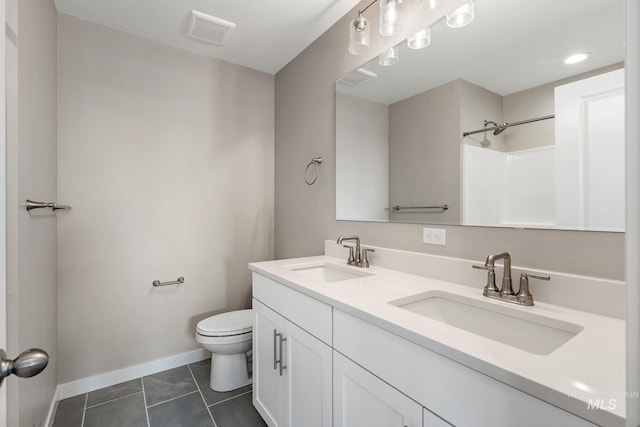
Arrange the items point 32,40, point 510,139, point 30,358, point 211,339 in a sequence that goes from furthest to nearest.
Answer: point 211,339 < point 32,40 < point 510,139 < point 30,358

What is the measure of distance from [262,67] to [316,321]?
2232 mm

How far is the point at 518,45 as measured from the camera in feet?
3.64

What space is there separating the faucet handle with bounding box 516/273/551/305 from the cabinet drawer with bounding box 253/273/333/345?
0.64 m

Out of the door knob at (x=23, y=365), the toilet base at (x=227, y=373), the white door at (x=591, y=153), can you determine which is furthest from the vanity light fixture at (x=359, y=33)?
the toilet base at (x=227, y=373)

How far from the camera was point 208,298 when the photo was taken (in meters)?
2.31

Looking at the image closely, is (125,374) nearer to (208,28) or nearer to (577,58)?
(208,28)

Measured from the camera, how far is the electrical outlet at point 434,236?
4.41 feet

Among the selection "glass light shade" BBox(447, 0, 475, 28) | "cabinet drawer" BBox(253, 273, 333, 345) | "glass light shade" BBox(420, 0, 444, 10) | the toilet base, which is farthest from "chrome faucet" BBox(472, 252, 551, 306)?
the toilet base

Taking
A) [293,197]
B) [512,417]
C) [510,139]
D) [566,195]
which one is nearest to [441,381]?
[512,417]

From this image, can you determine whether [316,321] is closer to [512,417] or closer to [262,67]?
[512,417]

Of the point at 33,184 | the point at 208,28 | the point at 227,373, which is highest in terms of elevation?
the point at 208,28

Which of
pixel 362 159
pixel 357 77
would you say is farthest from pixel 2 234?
pixel 357 77

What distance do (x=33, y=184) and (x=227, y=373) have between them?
1.47 metres

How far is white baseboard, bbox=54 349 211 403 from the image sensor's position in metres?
1.83
